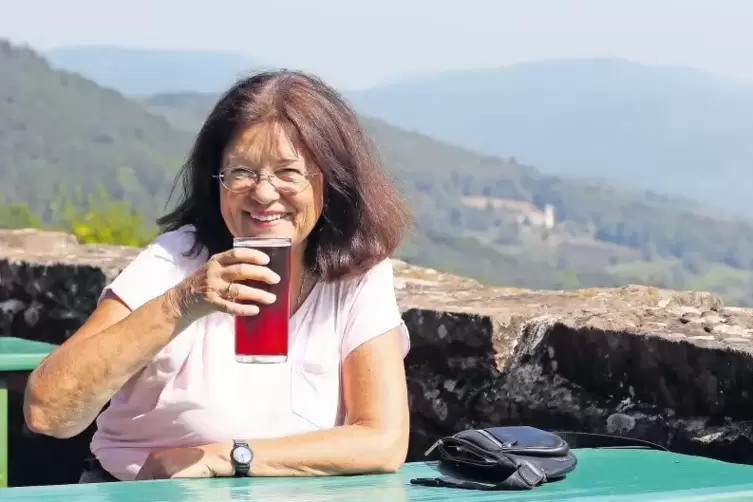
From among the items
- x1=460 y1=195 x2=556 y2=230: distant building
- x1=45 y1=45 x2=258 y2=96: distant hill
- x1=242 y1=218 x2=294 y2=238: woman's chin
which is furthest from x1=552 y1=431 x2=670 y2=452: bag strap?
x1=45 y1=45 x2=258 y2=96: distant hill

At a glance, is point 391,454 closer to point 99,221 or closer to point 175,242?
point 175,242

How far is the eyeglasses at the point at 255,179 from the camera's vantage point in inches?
94.5

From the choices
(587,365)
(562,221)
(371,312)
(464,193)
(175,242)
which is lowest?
(562,221)

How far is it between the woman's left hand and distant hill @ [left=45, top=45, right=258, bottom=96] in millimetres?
83779

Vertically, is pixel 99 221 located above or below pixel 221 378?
below

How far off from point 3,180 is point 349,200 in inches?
1029

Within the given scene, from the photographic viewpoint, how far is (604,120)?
300 feet

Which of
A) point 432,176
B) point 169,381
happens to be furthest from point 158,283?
point 432,176

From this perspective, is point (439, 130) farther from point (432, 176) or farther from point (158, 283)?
point (158, 283)

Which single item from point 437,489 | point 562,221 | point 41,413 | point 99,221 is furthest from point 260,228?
point 562,221

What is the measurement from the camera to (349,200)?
2566mm

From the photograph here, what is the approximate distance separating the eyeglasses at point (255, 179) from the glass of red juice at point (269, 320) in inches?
13.4

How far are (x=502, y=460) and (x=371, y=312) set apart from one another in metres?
0.48

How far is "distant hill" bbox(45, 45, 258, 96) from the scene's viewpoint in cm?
8819
